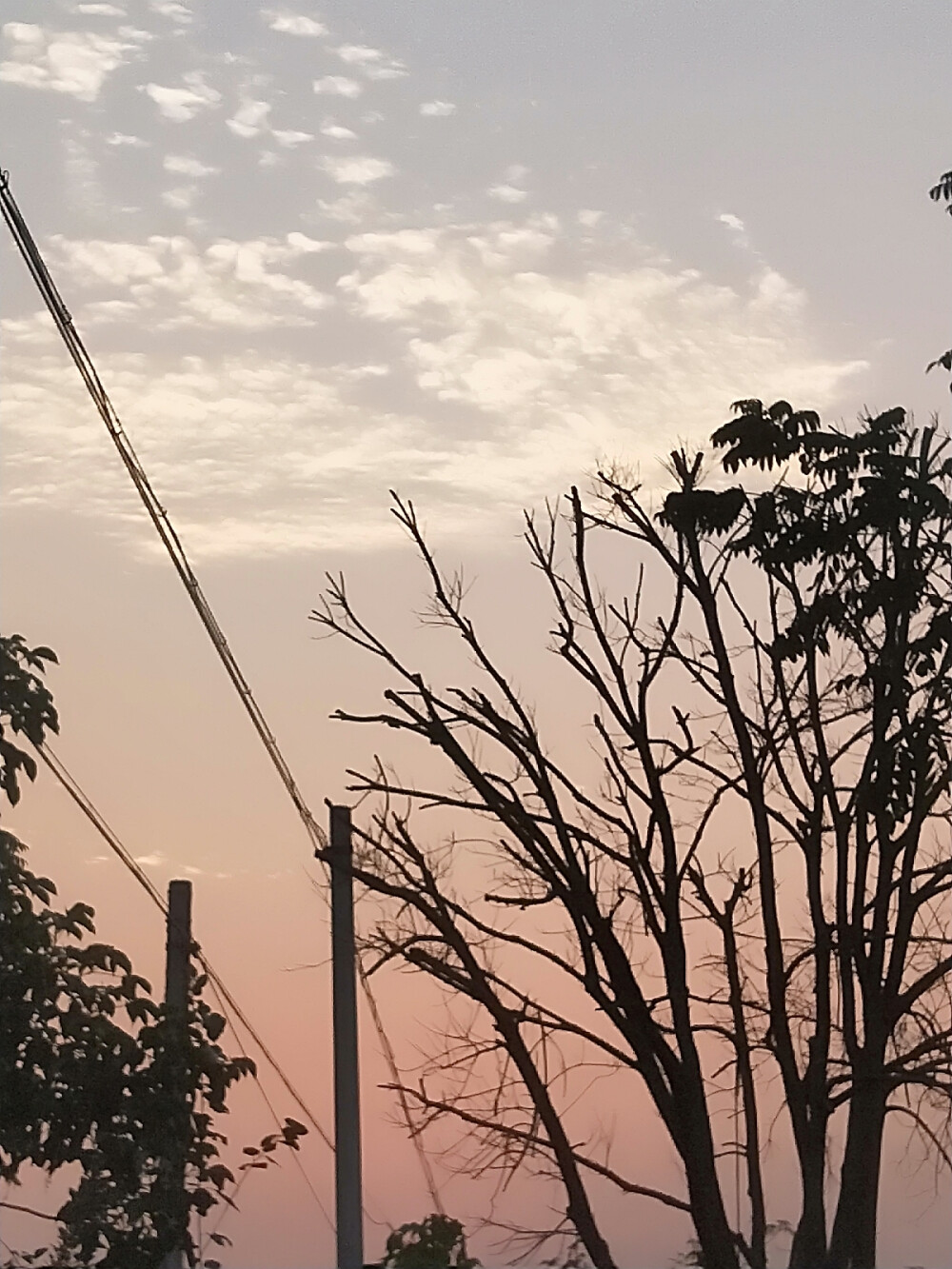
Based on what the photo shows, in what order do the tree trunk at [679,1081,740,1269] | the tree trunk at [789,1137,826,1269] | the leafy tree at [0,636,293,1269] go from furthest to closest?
1. the tree trunk at [789,1137,826,1269]
2. the tree trunk at [679,1081,740,1269]
3. the leafy tree at [0,636,293,1269]

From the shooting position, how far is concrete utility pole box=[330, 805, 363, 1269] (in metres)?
12.1

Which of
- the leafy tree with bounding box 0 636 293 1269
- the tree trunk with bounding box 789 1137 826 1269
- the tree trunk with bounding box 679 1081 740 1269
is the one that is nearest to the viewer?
the leafy tree with bounding box 0 636 293 1269

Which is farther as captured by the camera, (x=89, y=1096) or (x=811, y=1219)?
(x=811, y=1219)

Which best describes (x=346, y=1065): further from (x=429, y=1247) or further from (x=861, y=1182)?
(x=861, y=1182)

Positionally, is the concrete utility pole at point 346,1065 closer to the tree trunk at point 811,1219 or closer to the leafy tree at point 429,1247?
the leafy tree at point 429,1247

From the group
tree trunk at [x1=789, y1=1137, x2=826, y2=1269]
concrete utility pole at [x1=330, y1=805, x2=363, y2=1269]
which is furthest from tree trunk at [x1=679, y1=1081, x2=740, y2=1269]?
concrete utility pole at [x1=330, y1=805, x2=363, y2=1269]

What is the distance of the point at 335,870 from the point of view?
13.4m

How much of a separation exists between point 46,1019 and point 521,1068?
866 centimetres

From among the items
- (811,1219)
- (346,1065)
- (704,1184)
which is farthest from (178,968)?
(811,1219)

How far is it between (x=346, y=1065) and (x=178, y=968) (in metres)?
1.55

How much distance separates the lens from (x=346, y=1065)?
12625 millimetres

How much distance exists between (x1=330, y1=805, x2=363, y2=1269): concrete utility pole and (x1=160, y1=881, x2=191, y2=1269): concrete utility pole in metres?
1.23

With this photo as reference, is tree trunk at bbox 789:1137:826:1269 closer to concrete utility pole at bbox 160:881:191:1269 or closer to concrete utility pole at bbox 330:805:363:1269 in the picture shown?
concrete utility pole at bbox 330:805:363:1269

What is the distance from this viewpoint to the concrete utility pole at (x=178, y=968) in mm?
9875
